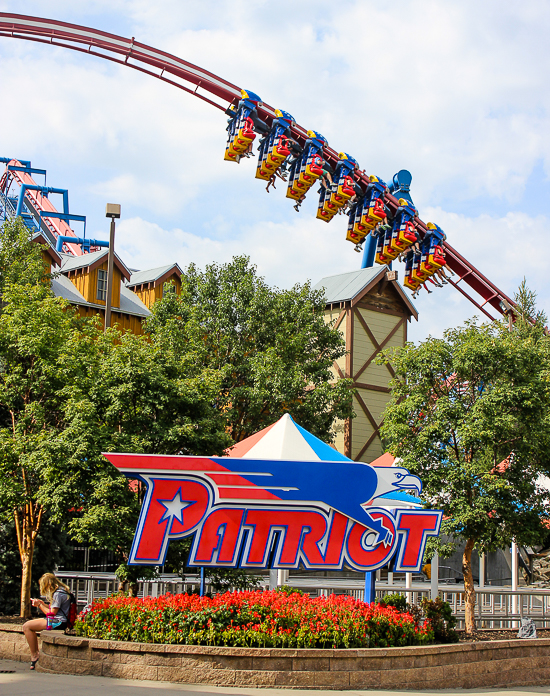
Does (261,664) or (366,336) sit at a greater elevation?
(366,336)

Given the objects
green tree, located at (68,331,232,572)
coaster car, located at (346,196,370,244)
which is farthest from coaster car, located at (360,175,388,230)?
green tree, located at (68,331,232,572)

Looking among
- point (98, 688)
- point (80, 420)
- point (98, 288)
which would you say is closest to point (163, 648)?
point (98, 688)

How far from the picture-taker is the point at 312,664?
1075cm

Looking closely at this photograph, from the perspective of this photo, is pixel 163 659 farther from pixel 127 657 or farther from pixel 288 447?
pixel 288 447

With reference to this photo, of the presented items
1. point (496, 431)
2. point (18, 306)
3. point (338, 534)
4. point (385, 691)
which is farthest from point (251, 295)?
point (385, 691)

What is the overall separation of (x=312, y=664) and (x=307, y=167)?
1062 inches

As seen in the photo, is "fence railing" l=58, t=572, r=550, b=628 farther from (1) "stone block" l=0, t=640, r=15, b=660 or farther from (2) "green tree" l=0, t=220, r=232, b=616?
(1) "stone block" l=0, t=640, r=15, b=660

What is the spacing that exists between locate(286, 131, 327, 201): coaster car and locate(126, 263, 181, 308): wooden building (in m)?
8.33

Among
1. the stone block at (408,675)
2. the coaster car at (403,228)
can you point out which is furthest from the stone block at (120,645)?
the coaster car at (403,228)

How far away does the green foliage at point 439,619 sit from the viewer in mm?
13383

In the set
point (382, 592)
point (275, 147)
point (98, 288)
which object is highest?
point (275, 147)

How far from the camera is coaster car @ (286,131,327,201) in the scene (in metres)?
34.3

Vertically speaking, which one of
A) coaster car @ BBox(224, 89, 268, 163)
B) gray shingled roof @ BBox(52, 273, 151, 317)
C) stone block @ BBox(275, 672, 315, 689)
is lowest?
stone block @ BBox(275, 672, 315, 689)

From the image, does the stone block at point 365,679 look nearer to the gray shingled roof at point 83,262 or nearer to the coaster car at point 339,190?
the coaster car at point 339,190
